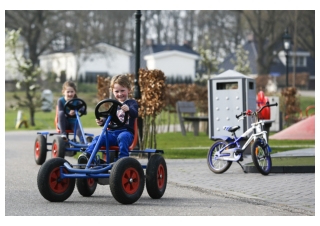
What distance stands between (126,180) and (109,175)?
24 centimetres

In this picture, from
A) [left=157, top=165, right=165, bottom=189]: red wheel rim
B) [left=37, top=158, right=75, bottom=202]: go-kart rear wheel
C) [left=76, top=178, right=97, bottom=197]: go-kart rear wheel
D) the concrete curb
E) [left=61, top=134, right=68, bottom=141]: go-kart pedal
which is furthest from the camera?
[left=61, top=134, right=68, bottom=141]: go-kart pedal

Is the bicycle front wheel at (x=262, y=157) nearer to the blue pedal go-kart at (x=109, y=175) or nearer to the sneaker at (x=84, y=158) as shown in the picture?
the blue pedal go-kart at (x=109, y=175)

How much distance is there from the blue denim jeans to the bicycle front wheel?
11.4 ft

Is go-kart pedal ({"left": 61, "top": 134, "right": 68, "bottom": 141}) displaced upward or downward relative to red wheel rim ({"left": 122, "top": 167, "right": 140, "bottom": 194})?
upward

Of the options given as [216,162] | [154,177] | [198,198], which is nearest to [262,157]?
[216,162]

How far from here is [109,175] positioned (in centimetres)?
911

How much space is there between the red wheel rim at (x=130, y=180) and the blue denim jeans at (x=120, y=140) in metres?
0.40

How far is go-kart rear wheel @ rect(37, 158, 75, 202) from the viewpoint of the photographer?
9.07m

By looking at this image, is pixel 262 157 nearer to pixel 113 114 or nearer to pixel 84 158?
pixel 84 158

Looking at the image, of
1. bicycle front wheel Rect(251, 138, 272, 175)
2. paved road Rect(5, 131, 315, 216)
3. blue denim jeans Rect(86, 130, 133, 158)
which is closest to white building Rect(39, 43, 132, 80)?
bicycle front wheel Rect(251, 138, 272, 175)

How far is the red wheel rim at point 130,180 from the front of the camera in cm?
895

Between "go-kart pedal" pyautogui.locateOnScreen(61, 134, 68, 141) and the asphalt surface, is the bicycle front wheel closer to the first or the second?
the asphalt surface

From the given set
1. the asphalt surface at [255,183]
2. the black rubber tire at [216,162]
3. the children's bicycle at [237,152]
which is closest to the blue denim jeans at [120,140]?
the asphalt surface at [255,183]
